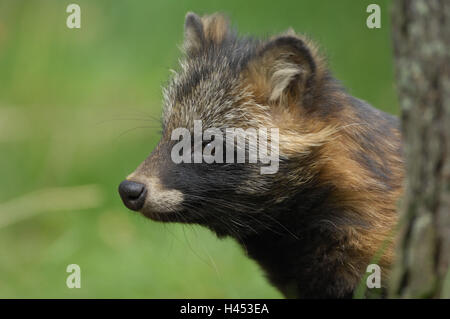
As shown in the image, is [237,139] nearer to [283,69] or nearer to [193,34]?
[283,69]

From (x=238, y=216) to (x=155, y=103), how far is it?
6025mm

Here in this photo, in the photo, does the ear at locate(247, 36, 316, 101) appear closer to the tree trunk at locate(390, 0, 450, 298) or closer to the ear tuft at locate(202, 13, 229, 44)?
the ear tuft at locate(202, 13, 229, 44)

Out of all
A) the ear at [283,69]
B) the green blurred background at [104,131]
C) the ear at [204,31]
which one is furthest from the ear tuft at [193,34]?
the ear at [283,69]

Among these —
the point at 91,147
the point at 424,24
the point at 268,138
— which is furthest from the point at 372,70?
the point at 424,24

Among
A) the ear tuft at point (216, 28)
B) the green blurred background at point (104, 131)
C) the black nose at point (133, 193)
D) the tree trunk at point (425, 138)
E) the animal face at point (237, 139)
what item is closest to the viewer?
the tree trunk at point (425, 138)

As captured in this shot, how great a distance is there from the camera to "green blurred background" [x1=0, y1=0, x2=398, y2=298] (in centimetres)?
802

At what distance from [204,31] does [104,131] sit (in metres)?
4.70

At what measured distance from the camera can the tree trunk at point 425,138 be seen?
348 cm

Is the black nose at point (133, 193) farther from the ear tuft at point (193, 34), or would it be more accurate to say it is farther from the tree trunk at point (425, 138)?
the tree trunk at point (425, 138)

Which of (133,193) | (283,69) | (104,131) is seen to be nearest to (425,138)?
(283,69)

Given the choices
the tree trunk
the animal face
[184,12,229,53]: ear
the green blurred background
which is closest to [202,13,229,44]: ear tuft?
[184,12,229,53]: ear

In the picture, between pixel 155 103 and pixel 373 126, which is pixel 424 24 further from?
pixel 155 103

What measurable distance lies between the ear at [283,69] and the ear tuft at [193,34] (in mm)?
814

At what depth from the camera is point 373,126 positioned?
221 inches
